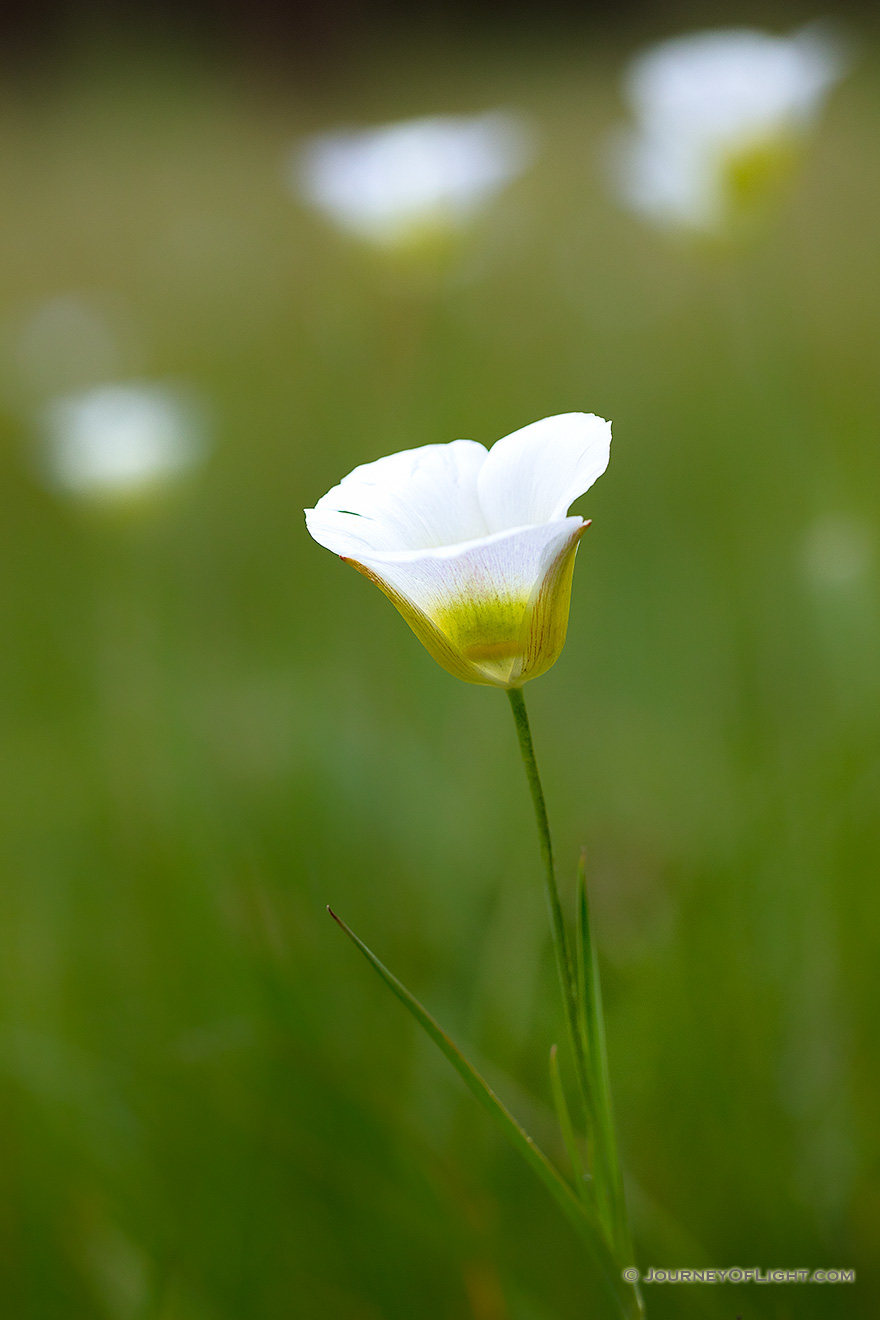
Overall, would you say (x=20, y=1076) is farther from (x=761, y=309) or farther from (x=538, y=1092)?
(x=761, y=309)

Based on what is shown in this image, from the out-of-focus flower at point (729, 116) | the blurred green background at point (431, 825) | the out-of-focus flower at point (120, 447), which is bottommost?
the blurred green background at point (431, 825)

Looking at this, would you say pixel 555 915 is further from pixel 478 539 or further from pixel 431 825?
pixel 431 825

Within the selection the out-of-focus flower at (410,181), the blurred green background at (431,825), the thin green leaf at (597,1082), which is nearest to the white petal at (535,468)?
the thin green leaf at (597,1082)

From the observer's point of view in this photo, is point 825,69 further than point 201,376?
No

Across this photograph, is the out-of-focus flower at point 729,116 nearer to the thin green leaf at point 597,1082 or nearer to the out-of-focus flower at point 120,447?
the out-of-focus flower at point 120,447

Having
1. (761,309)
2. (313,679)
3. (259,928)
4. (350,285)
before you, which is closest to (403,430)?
(313,679)

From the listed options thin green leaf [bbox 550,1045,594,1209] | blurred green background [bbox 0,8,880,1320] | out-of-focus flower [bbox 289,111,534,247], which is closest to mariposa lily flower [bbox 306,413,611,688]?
thin green leaf [bbox 550,1045,594,1209]
